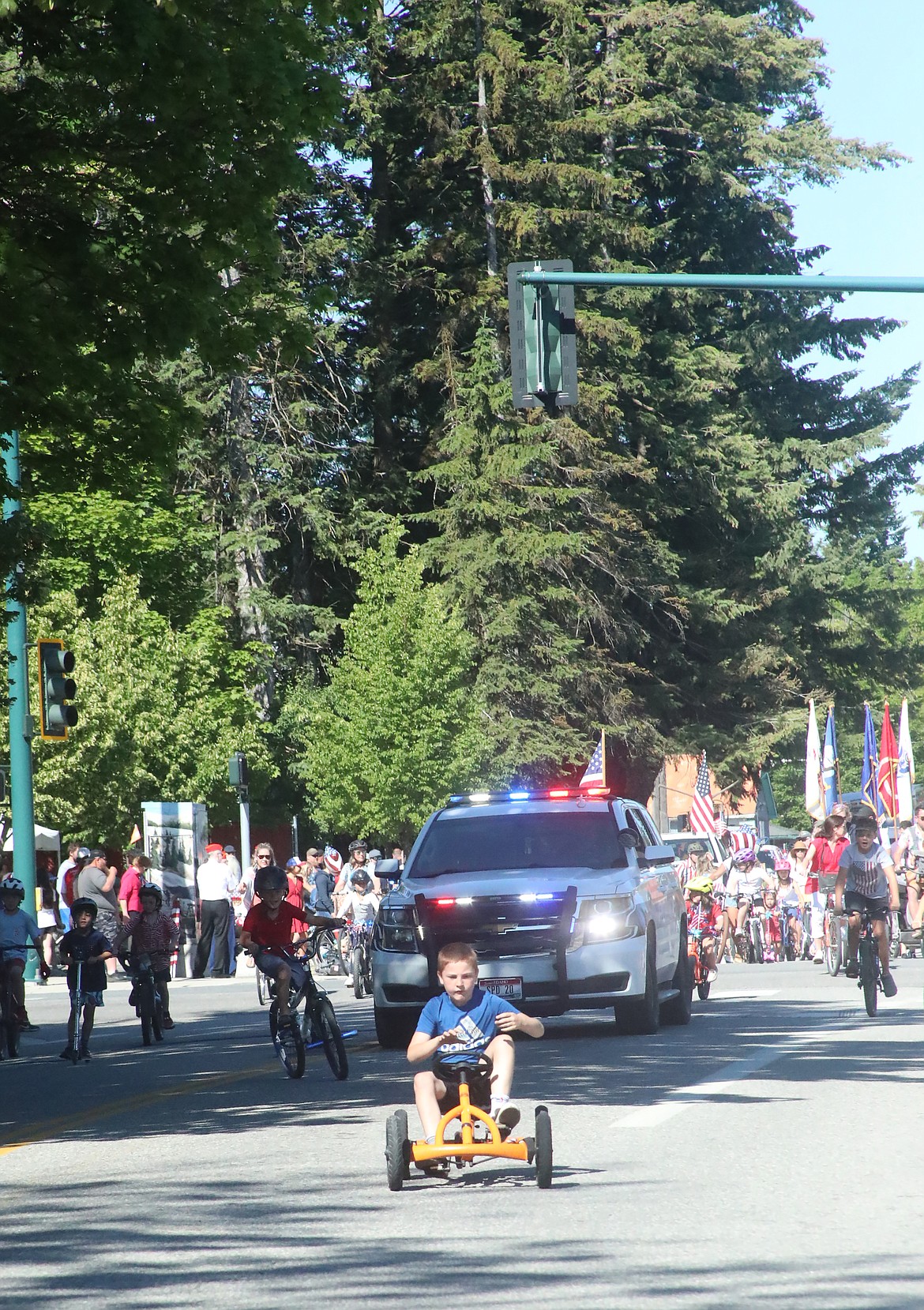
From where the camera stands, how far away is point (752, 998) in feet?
74.0

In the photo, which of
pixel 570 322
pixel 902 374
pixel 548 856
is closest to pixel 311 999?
pixel 548 856

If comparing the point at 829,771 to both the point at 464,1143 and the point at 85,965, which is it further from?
the point at 464,1143

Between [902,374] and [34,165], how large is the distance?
45.8 m

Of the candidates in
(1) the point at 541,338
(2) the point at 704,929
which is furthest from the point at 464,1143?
(2) the point at 704,929

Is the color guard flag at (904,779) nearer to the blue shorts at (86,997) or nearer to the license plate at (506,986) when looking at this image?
the blue shorts at (86,997)

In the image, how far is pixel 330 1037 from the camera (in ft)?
47.2

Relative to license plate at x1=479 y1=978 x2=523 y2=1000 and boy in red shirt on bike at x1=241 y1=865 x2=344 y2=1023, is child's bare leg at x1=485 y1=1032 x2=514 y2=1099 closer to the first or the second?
boy in red shirt on bike at x1=241 y1=865 x2=344 y2=1023

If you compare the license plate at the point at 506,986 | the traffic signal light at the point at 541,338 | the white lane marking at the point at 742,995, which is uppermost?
the traffic signal light at the point at 541,338

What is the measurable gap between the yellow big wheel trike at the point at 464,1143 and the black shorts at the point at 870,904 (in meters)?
9.55

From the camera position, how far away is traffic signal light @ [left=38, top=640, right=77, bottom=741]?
76.9ft

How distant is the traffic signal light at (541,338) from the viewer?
602 inches

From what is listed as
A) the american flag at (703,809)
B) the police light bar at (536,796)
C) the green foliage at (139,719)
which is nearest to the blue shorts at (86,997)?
the police light bar at (536,796)

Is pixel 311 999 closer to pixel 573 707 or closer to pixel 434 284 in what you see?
pixel 573 707

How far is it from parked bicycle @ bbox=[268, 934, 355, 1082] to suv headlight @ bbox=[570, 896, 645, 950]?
2.21 metres
